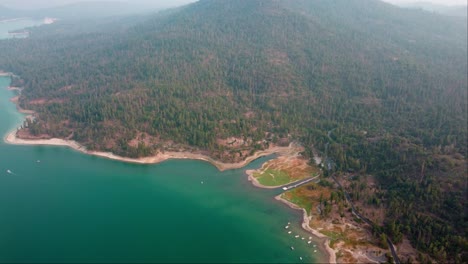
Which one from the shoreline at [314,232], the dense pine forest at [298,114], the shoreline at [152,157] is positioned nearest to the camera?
the shoreline at [314,232]

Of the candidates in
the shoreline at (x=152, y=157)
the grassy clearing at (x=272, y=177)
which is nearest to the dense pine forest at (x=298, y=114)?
the shoreline at (x=152, y=157)

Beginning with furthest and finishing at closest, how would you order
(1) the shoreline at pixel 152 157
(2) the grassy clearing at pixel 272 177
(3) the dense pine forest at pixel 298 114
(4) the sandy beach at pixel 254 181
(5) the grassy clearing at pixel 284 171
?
(1) the shoreline at pixel 152 157
(5) the grassy clearing at pixel 284 171
(2) the grassy clearing at pixel 272 177
(4) the sandy beach at pixel 254 181
(3) the dense pine forest at pixel 298 114

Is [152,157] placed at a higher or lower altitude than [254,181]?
higher

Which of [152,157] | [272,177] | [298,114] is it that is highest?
[298,114]

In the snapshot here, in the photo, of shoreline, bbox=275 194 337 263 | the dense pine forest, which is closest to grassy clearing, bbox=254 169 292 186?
shoreline, bbox=275 194 337 263

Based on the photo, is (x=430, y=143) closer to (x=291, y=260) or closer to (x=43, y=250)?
(x=291, y=260)

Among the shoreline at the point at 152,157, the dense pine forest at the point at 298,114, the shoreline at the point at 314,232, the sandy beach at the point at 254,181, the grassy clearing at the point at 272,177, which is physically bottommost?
the shoreline at the point at 314,232

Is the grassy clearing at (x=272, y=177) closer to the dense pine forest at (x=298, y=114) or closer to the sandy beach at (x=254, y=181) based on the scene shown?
the sandy beach at (x=254, y=181)

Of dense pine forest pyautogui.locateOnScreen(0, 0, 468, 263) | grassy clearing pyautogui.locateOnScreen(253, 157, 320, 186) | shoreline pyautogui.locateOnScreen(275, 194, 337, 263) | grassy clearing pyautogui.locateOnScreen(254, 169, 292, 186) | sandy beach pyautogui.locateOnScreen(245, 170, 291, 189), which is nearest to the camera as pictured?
shoreline pyautogui.locateOnScreen(275, 194, 337, 263)

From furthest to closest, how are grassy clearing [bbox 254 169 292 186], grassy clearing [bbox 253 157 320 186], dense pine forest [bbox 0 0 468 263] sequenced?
grassy clearing [bbox 253 157 320 186]
grassy clearing [bbox 254 169 292 186]
dense pine forest [bbox 0 0 468 263]

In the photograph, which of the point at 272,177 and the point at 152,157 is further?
the point at 152,157

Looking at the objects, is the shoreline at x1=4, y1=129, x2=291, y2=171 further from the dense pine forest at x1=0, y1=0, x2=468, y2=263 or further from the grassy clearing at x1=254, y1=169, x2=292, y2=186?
the grassy clearing at x1=254, y1=169, x2=292, y2=186

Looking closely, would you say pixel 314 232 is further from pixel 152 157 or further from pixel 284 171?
pixel 152 157

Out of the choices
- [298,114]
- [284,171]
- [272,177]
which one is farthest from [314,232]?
[298,114]
